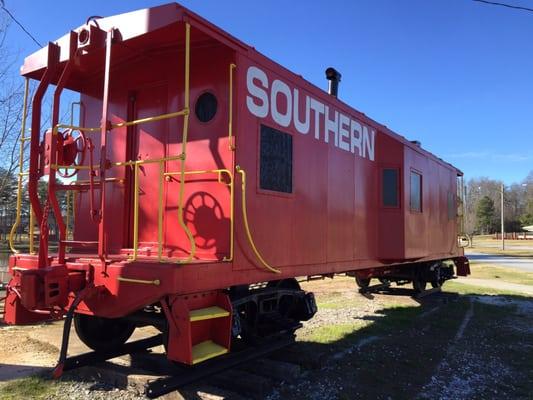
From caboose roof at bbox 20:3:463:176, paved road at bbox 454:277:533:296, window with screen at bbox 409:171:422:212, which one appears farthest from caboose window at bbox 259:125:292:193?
paved road at bbox 454:277:533:296

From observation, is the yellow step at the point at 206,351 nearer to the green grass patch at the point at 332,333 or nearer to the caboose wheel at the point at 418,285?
the green grass patch at the point at 332,333

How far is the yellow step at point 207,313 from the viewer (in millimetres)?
4094

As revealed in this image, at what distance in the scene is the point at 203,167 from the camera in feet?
15.9

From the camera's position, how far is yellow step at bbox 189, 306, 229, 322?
4.09m

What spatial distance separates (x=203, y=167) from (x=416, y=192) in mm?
5526

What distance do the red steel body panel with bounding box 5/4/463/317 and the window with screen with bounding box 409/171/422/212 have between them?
2136 millimetres

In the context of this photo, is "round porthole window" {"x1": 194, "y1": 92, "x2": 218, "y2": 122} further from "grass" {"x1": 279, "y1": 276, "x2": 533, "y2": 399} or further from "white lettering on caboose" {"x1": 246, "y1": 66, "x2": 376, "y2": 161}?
"grass" {"x1": 279, "y1": 276, "x2": 533, "y2": 399}

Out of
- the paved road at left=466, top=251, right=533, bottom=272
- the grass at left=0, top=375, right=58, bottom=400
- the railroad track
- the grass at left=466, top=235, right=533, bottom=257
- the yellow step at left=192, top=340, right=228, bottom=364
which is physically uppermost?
the yellow step at left=192, top=340, right=228, bottom=364

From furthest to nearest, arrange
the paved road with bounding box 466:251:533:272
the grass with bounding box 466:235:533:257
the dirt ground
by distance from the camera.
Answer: the grass with bounding box 466:235:533:257 → the paved road with bounding box 466:251:533:272 → the dirt ground

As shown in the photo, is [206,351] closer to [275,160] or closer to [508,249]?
[275,160]

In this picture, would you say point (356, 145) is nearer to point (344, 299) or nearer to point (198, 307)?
point (198, 307)

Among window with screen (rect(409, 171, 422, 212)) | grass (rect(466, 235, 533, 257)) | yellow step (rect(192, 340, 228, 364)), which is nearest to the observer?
yellow step (rect(192, 340, 228, 364))

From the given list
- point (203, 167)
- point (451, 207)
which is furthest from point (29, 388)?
point (451, 207)

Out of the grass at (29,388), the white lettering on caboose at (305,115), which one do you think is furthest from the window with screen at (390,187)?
the grass at (29,388)
